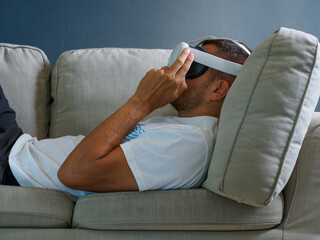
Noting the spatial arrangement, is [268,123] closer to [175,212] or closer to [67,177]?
[175,212]

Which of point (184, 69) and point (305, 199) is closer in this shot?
point (305, 199)

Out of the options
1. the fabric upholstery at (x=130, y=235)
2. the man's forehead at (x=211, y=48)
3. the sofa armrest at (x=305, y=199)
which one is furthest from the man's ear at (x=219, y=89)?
the fabric upholstery at (x=130, y=235)

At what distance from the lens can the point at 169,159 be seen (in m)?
1.14

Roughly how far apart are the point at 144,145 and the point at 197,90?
1.13 feet

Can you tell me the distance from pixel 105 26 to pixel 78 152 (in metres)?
1.22

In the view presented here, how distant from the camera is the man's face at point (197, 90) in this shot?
1.39 meters

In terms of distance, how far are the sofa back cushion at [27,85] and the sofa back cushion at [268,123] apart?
3.15 ft

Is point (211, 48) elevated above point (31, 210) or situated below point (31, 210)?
above

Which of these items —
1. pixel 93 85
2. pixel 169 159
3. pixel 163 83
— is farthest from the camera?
pixel 93 85

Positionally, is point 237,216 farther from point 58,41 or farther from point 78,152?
point 58,41

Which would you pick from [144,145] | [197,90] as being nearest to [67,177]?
[144,145]

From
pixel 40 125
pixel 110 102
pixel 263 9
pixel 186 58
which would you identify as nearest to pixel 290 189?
pixel 186 58

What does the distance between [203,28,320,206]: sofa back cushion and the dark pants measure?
70 cm

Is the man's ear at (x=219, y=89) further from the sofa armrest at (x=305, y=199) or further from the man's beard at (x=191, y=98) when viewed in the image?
the sofa armrest at (x=305, y=199)
